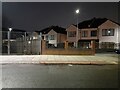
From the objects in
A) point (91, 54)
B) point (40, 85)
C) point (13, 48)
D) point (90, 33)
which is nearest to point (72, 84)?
point (40, 85)

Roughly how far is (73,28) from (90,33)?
17.0ft

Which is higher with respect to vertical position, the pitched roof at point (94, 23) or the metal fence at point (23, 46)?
the pitched roof at point (94, 23)

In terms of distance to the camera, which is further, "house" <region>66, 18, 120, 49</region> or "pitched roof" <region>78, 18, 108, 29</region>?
"pitched roof" <region>78, 18, 108, 29</region>

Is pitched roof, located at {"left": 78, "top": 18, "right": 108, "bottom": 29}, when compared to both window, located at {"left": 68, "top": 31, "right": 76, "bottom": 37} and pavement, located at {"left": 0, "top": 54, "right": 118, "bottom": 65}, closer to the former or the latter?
window, located at {"left": 68, "top": 31, "right": 76, "bottom": 37}

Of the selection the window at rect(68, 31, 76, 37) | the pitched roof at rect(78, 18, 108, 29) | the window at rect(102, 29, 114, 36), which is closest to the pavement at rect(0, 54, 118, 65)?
the window at rect(102, 29, 114, 36)

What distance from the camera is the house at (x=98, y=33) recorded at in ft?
168

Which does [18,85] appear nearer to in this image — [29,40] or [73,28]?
[29,40]

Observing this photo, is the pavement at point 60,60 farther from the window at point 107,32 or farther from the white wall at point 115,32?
the window at point 107,32

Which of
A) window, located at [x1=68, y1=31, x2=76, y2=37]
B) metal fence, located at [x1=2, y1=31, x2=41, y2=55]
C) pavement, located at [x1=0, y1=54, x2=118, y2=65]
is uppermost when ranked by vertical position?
window, located at [x1=68, y1=31, x2=76, y2=37]

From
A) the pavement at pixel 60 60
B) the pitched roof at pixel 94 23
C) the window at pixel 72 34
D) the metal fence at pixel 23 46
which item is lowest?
the pavement at pixel 60 60

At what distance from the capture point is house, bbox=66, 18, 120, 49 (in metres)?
51.2

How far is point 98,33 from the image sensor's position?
54.5 m

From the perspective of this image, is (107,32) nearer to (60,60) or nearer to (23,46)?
(23,46)

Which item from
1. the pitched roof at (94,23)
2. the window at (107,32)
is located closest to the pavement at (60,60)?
the window at (107,32)
